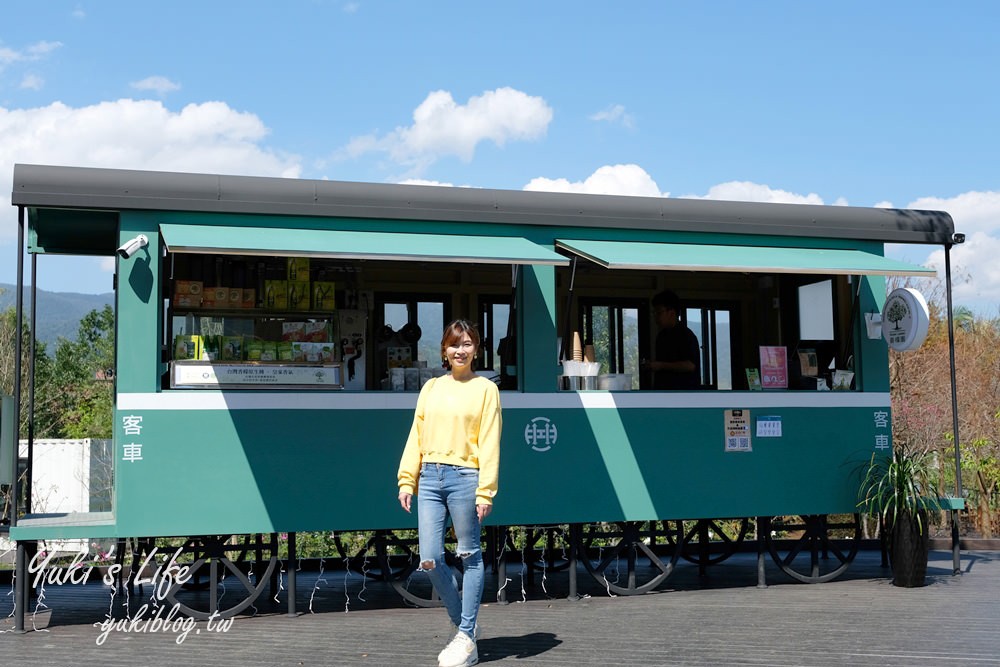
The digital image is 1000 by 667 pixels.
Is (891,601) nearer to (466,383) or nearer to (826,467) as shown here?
(826,467)

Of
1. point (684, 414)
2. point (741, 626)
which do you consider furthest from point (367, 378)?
point (741, 626)

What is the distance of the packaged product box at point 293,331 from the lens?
7840 millimetres

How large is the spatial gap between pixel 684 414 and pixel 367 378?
2765 mm

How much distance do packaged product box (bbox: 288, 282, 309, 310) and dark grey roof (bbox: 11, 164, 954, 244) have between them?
0.77 metres

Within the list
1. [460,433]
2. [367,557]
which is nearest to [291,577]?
[367,557]

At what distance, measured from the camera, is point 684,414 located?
827cm

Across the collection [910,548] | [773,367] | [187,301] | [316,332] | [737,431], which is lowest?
[910,548]

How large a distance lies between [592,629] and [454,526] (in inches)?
65.3

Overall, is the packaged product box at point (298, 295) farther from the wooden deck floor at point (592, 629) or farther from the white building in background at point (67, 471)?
the white building in background at point (67, 471)

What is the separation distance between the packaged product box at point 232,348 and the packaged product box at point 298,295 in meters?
0.55

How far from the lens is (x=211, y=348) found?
7555 millimetres

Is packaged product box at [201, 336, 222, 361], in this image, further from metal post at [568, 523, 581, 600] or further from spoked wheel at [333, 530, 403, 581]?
metal post at [568, 523, 581, 600]

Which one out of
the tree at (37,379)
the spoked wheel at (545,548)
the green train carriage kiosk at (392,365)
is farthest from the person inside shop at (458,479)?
the tree at (37,379)

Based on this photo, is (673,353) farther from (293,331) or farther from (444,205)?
(293,331)
